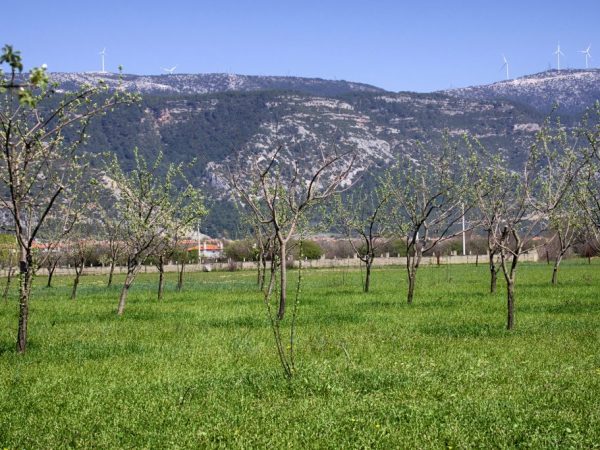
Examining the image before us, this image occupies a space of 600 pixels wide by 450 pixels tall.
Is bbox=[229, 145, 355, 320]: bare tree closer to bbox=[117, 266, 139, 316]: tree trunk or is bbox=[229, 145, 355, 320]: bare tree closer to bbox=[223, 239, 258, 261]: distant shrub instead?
bbox=[117, 266, 139, 316]: tree trunk

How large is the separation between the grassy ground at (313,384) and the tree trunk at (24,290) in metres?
0.49

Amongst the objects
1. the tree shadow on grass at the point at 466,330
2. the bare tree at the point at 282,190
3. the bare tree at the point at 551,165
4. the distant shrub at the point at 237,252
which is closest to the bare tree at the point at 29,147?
the bare tree at the point at 282,190

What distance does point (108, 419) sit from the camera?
1081 cm

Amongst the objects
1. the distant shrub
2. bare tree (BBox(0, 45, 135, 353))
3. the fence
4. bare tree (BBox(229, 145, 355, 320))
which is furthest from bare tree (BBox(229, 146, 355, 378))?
the distant shrub

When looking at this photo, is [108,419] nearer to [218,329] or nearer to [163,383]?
[163,383]

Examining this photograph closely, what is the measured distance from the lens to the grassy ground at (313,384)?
9.66 m

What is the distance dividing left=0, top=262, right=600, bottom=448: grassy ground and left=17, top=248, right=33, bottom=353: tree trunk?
49cm

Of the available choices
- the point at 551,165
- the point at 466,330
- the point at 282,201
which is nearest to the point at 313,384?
the point at 466,330

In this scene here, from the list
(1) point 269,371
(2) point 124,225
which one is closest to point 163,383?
(1) point 269,371

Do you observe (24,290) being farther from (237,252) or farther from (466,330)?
(237,252)

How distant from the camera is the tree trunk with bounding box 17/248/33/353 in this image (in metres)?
17.3

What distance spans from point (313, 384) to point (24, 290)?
28.3 ft

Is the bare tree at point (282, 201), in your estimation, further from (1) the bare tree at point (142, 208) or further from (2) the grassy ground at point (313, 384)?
(1) the bare tree at point (142, 208)

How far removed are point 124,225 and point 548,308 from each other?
2454cm
